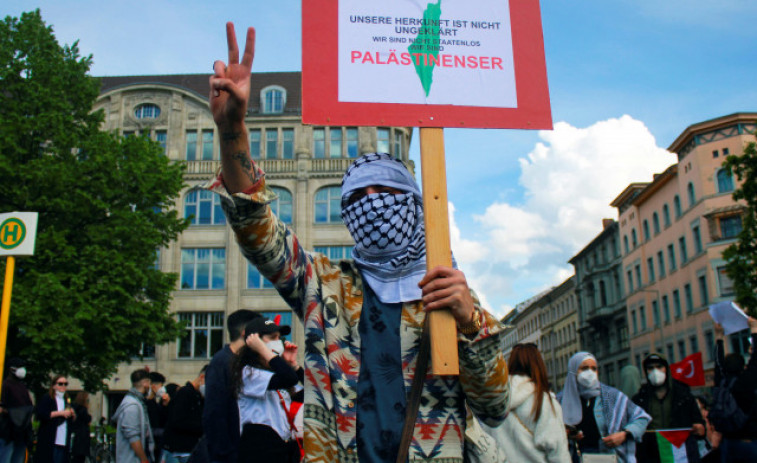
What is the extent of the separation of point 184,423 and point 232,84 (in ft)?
19.5

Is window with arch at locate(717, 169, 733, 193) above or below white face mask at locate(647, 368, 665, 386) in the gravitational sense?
above

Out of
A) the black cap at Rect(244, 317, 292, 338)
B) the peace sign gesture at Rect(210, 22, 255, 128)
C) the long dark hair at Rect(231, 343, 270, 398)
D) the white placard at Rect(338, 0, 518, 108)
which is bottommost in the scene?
the long dark hair at Rect(231, 343, 270, 398)

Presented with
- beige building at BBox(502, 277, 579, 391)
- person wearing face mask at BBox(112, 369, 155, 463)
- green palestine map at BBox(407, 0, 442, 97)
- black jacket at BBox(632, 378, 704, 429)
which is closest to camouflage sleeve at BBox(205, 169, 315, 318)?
green palestine map at BBox(407, 0, 442, 97)

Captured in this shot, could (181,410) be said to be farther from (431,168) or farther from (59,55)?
(59,55)

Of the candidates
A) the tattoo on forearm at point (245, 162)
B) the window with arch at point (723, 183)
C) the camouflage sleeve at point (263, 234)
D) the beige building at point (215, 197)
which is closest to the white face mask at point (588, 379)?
the camouflage sleeve at point (263, 234)

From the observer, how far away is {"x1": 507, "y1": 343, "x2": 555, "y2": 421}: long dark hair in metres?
5.73

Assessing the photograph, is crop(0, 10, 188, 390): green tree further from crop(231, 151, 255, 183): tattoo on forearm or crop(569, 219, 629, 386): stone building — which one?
crop(569, 219, 629, 386): stone building

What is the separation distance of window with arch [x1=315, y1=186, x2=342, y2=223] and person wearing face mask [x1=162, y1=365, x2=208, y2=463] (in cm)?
3385

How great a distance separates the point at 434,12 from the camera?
2.76 meters

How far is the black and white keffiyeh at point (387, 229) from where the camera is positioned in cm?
250

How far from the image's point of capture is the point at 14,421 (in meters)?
9.16

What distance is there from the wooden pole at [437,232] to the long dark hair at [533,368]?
144 inches

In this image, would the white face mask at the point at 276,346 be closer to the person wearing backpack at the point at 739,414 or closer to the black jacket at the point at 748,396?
the person wearing backpack at the point at 739,414

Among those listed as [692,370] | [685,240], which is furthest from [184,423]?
[685,240]
